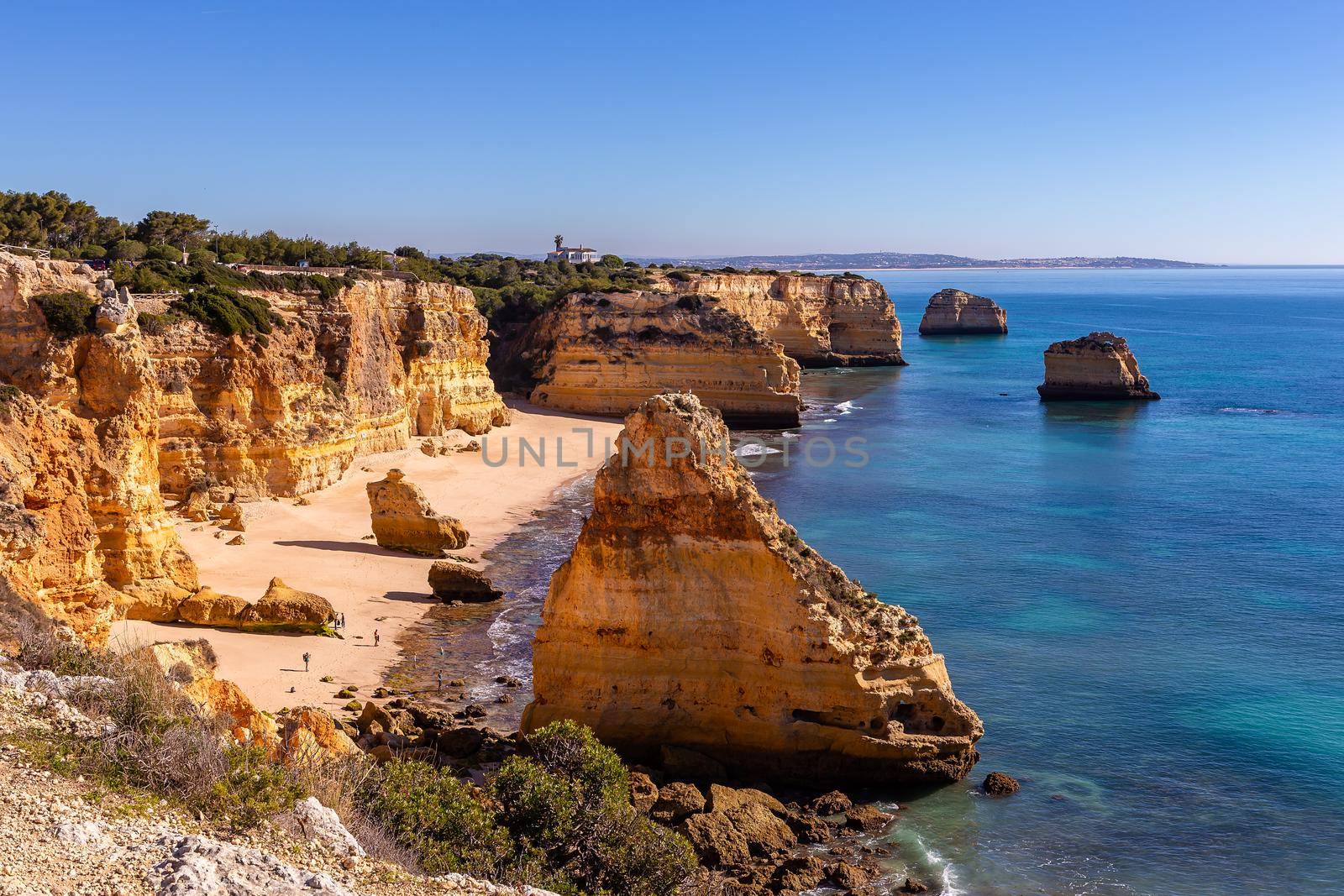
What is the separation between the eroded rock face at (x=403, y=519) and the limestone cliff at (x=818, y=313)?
55947 mm

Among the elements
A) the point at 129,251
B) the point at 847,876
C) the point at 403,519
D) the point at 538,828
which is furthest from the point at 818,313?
the point at 538,828

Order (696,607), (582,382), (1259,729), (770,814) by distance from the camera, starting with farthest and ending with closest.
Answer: (582,382), (1259,729), (696,607), (770,814)

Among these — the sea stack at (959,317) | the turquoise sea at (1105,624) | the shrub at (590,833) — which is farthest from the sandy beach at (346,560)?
the sea stack at (959,317)

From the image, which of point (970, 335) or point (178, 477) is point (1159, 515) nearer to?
point (178, 477)

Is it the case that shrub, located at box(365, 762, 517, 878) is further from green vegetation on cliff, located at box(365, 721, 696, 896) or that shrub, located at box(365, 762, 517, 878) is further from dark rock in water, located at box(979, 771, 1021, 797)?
dark rock in water, located at box(979, 771, 1021, 797)

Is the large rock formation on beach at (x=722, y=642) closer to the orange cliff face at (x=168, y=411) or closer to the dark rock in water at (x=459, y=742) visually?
the dark rock in water at (x=459, y=742)

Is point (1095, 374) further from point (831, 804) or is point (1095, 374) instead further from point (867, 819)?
point (867, 819)

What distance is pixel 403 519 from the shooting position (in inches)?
1383

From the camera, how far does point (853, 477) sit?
5119cm

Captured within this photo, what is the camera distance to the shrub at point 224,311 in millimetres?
35719

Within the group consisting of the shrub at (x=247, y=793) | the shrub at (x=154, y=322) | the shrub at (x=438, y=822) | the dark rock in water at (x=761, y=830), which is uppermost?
the shrub at (x=154, y=322)

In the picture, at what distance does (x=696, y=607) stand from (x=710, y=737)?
2.32 metres

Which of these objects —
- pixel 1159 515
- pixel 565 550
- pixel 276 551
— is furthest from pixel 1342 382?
pixel 276 551

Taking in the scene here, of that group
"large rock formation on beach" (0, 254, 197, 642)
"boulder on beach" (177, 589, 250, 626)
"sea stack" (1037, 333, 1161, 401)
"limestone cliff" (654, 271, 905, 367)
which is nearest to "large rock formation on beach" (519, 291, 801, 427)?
"limestone cliff" (654, 271, 905, 367)
